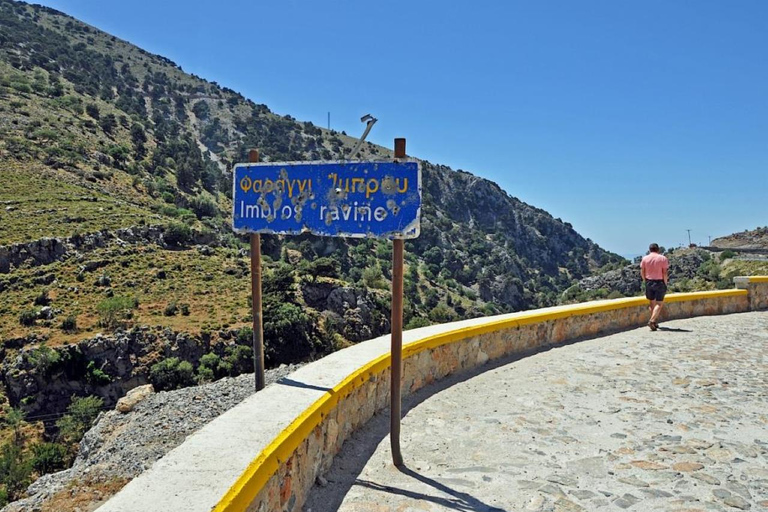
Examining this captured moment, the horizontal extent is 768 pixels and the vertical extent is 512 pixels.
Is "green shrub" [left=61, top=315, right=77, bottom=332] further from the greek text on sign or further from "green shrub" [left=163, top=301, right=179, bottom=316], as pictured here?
the greek text on sign

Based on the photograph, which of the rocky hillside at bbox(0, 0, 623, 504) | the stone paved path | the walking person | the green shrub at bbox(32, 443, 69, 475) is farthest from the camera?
the rocky hillside at bbox(0, 0, 623, 504)

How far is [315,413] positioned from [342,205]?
132cm

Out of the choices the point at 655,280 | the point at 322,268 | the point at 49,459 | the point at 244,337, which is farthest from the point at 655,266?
the point at 322,268

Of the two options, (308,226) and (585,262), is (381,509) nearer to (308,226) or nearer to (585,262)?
(308,226)

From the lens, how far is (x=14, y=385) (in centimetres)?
2817

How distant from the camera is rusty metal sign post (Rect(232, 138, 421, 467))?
3.20 metres

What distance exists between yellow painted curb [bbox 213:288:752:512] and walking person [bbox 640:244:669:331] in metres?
2.17

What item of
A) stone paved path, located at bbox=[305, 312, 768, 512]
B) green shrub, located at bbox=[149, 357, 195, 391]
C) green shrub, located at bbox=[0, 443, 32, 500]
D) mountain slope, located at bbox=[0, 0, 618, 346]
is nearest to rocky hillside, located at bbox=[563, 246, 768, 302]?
mountain slope, located at bbox=[0, 0, 618, 346]

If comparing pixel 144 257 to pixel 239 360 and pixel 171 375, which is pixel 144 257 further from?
pixel 239 360

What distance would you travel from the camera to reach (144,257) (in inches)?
1646

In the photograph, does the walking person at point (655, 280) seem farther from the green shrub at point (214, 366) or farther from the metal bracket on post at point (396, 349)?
the green shrub at point (214, 366)

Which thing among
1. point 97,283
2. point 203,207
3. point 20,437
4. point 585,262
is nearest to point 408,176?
point 20,437

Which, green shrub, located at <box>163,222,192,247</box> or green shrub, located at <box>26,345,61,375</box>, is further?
green shrub, located at <box>163,222,192,247</box>

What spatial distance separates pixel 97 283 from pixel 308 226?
39.2m
